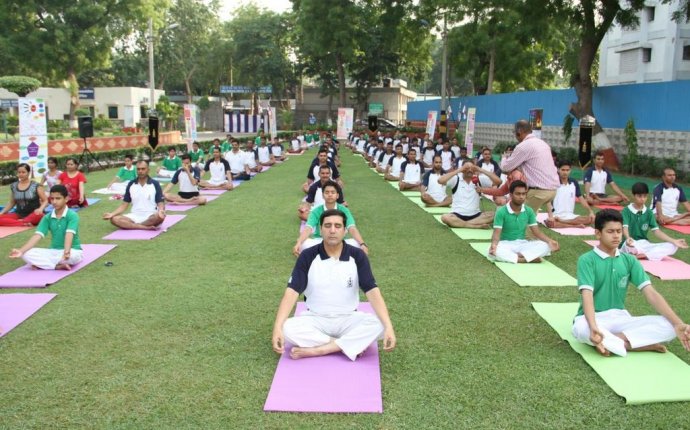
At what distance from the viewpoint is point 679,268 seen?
677cm

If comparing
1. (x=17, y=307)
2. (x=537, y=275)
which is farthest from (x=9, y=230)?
(x=537, y=275)

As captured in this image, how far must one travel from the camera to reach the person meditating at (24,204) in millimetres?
9344

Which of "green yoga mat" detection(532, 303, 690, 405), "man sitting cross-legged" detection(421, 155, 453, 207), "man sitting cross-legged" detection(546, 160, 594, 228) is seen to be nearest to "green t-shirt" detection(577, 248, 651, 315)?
"green yoga mat" detection(532, 303, 690, 405)

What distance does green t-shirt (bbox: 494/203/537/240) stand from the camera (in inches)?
283

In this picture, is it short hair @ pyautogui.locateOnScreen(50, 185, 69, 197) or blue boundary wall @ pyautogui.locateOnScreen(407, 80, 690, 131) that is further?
blue boundary wall @ pyautogui.locateOnScreen(407, 80, 690, 131)

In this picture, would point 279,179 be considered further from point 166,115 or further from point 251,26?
point 251,26

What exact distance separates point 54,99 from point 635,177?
3900cm

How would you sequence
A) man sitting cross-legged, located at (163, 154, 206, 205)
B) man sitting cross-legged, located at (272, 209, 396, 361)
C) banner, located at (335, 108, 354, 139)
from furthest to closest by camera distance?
1. banner, located at (335, 108, 354, 139)
2. man sitting cross-legged, located at (163, 154, 206, 205)
3. man sitting cross-legged, located at (272, 209, 396, 361)

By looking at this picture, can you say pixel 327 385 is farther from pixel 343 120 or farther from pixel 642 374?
pixel 343 120

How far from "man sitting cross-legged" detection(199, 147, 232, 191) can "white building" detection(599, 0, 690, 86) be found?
642 inches

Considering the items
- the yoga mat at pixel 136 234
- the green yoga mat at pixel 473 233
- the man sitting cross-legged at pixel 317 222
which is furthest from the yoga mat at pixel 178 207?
the man sitting cross-legged at pixel 317 222

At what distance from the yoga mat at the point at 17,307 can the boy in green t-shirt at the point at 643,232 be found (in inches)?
240

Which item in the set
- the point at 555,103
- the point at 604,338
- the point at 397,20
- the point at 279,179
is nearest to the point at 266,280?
the point at 604,338

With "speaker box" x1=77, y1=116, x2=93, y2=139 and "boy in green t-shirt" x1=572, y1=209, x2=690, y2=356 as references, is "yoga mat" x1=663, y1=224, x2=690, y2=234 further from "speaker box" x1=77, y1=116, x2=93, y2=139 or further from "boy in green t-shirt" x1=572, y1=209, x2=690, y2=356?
"speaker box" x1=77, y1=116, x2=93, y2=139
